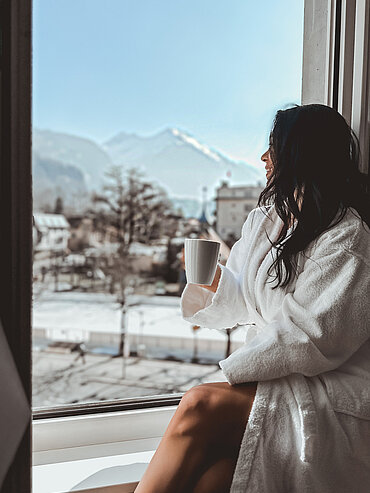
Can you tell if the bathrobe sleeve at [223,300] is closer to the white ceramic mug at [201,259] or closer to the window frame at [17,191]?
the white ceramic mug at [201,259]

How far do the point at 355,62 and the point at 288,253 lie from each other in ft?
1.71

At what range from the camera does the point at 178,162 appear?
8.01 ft

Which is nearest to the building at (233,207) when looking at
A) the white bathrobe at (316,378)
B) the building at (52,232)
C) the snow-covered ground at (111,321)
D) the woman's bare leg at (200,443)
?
the snow-covered ground at (111,321)

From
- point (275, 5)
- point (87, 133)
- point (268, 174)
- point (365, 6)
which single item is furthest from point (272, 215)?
point (87, 133)

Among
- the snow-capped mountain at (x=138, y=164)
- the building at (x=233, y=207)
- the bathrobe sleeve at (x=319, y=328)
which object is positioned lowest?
the bathrobe sleeve at (x=319, y=328)

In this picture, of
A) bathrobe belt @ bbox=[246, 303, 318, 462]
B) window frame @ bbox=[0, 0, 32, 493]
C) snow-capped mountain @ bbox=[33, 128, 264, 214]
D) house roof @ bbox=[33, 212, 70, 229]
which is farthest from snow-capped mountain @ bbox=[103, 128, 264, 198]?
window frame @ bbox=[0, 0, 32, 493]

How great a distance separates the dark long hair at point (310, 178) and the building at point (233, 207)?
1.09 m

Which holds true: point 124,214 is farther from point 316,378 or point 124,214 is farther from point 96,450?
point 316,378

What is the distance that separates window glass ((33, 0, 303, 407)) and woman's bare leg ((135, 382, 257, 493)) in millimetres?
1335

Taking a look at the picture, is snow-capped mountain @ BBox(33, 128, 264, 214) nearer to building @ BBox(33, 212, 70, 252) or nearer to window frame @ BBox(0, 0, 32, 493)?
building @ BBox(33, 212, 70, 252)

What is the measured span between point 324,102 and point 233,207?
1064mm

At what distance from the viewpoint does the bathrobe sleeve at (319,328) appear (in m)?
0.80

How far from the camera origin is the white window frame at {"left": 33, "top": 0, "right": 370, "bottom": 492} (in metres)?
1.06

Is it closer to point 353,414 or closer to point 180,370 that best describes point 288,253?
point 353,414
